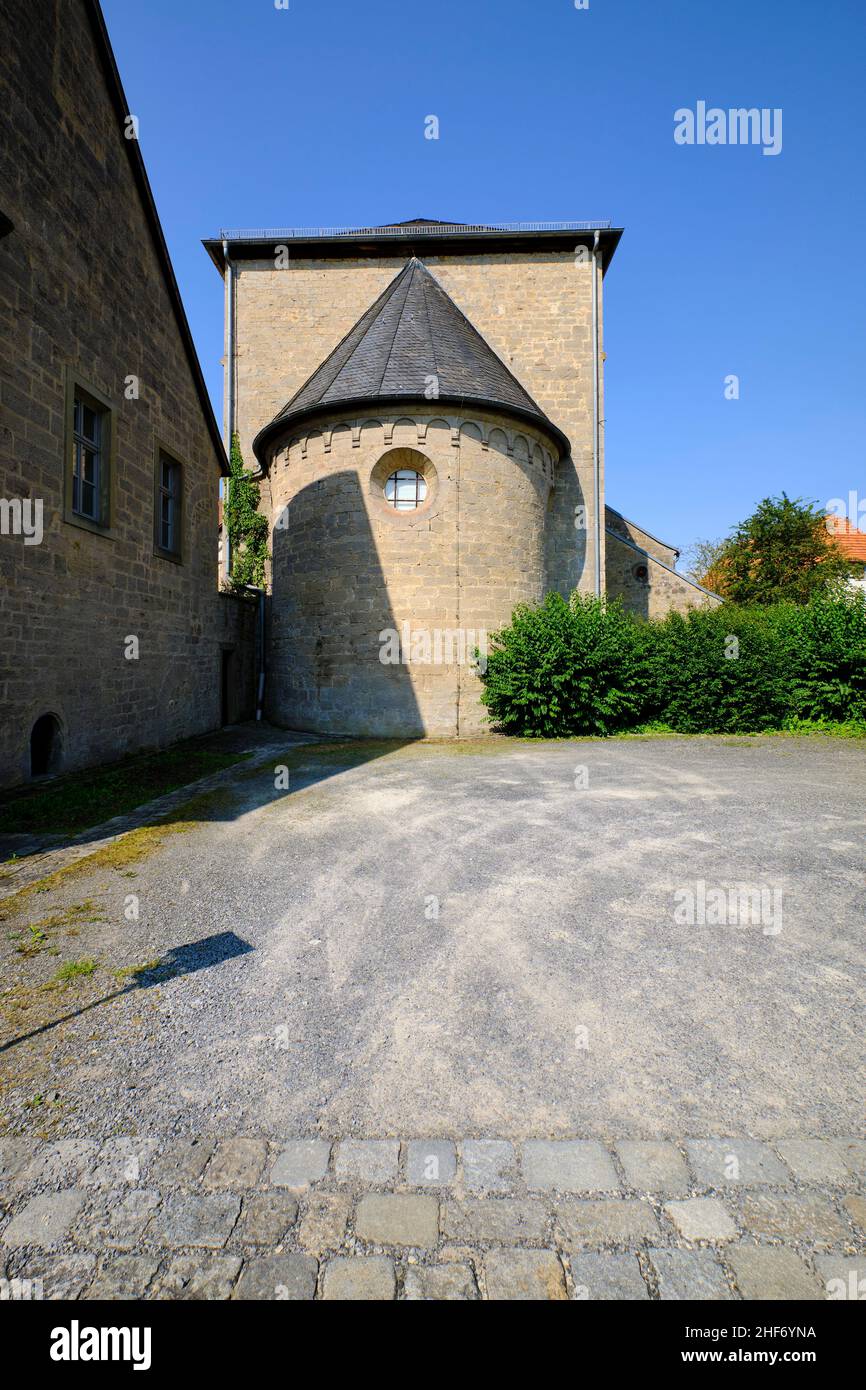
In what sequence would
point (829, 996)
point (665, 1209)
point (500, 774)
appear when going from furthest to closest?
point (500, 774), point (829, 996), point (665, 1209)

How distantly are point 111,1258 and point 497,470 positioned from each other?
1359cm

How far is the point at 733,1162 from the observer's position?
6.61ft

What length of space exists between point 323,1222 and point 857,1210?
1.52m

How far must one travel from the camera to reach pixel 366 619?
1330 cm

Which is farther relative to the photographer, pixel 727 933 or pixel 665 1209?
pixel 727 933

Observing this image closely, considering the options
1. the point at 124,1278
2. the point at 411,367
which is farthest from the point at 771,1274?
the point at 411,367

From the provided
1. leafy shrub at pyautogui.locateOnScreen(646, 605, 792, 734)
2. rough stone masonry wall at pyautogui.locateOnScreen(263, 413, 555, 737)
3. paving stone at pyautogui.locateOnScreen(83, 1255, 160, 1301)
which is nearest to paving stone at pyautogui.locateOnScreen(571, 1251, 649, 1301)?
paving stone at pyautogui.locateOnScreen(83, 1255, 160, 1301)

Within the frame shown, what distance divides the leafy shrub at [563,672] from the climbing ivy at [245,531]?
7663 millimetres

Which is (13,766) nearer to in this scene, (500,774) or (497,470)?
(500,774)

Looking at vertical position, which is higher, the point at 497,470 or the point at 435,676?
the point at 497,470

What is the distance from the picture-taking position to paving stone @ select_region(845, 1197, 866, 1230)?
5.92 ft

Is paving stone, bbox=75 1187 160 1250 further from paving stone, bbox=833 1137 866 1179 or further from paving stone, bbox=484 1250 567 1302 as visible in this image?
paving stone, bbox=833 1137 866 1179

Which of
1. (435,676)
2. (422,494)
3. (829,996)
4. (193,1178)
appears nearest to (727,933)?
(829,996)
